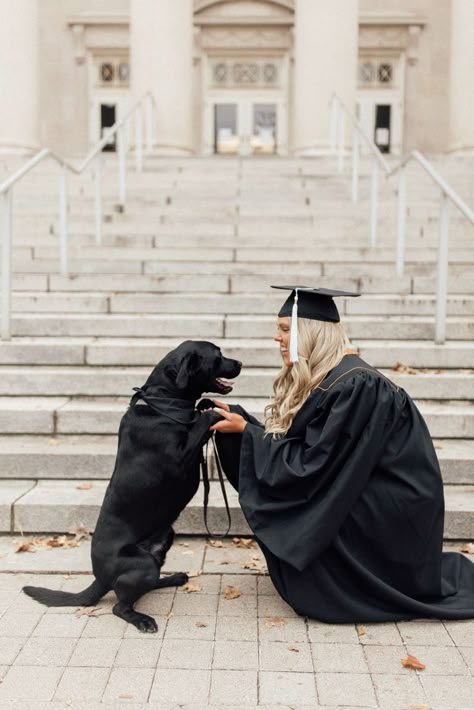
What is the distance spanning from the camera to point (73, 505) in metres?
4.34

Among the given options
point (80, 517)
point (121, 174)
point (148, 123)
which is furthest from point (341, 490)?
point (148, 123)

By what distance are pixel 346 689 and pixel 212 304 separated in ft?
13.6

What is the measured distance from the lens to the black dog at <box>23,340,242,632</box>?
3.42 m

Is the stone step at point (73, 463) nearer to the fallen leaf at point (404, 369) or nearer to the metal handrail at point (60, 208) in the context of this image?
the fallen leaf at point (404, 369)

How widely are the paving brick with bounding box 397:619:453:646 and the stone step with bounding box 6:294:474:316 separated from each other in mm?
3510

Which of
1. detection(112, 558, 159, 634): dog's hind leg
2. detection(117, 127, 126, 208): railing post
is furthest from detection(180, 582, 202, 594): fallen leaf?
detection(117, 127, 126, 208): railing post

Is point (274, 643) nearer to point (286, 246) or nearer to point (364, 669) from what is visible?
point (364, 669)

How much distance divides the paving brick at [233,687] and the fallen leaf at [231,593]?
2.19 ft

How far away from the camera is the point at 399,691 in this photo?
2.89m

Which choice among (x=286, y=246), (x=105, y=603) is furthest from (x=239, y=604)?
(x=286, y=246)

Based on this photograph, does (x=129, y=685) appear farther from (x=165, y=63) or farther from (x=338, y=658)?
(x=165, y=63)

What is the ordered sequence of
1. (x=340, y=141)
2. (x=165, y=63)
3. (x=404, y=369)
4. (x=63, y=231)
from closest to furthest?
(x=404, y=369), (x=63, y=231), (x=340, y=141), (x=165, y=63)

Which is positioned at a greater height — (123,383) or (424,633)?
(123,383)

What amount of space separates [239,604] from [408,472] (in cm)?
100
